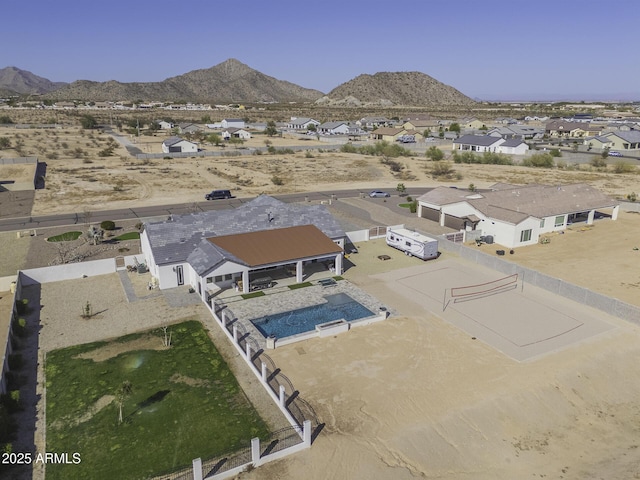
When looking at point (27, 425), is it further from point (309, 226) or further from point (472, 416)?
point (309, 226)

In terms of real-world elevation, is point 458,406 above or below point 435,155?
below

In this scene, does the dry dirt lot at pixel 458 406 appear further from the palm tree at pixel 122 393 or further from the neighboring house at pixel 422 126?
the neighboring house at pixel 422 126

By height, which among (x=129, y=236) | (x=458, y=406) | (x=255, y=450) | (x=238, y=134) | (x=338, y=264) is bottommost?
(x=458, y=406)

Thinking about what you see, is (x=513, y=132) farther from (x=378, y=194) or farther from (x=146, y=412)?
(x=146, y=412)

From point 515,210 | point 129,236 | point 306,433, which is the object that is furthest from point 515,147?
point 306,433

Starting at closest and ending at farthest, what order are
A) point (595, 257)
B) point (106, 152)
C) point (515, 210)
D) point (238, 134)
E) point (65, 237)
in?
point (595, 257), point (65, 237), point (515, 210), point (106, 152), point (238, 134)

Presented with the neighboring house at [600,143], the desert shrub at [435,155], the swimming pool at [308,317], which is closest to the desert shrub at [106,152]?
the desert shrub at [435,155]

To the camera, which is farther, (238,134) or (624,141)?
(238,134)
